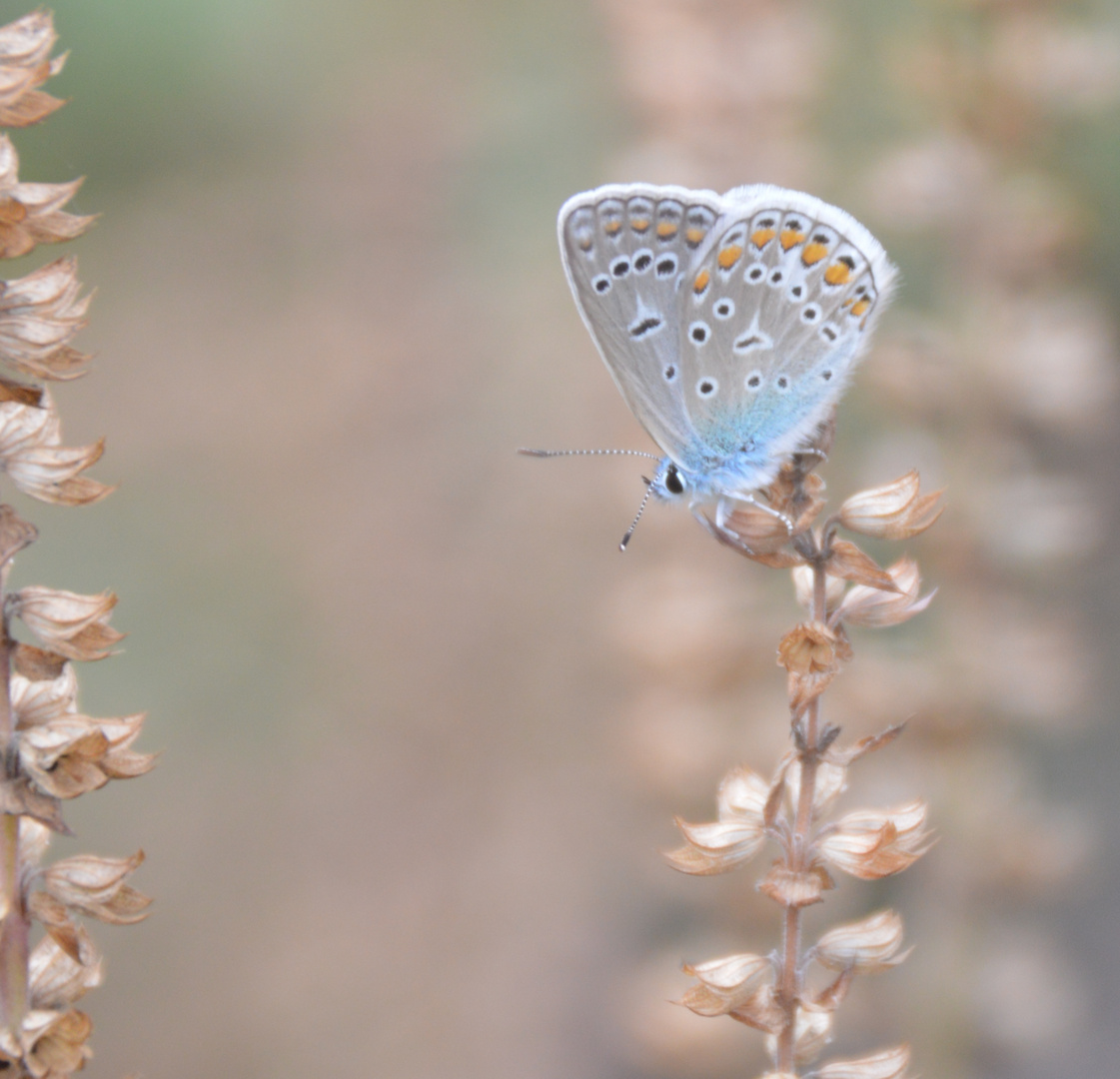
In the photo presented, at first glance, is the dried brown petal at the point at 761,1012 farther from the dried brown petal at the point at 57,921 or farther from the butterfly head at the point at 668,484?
the butterfly head at the point at 668,484

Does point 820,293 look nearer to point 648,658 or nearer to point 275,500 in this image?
point 648,658

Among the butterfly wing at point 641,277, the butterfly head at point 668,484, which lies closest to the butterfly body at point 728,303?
the butterfly wing at point 641,277

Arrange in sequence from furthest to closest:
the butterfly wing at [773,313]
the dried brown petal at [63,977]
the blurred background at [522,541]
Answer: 1. the blurred background at [522,541]
2. the butterfly wing at [773,313]
3. the dried brown petal at [63,977]

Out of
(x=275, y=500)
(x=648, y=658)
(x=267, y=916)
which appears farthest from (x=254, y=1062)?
(x=275, y=500)

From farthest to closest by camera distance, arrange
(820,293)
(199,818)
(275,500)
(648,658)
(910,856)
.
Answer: (275,500) < (199,818) < (648,658) < (820,293) < (910,856)

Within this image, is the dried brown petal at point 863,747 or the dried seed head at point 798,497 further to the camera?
the dried seed head at point 798,497

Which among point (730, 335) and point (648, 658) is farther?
point (648, 658)

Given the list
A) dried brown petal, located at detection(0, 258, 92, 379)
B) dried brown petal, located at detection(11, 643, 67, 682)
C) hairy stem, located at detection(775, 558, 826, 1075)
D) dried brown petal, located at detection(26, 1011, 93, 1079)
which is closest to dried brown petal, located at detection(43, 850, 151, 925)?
dried brown petal, located at detection(26, 1011, 93, 1079)
